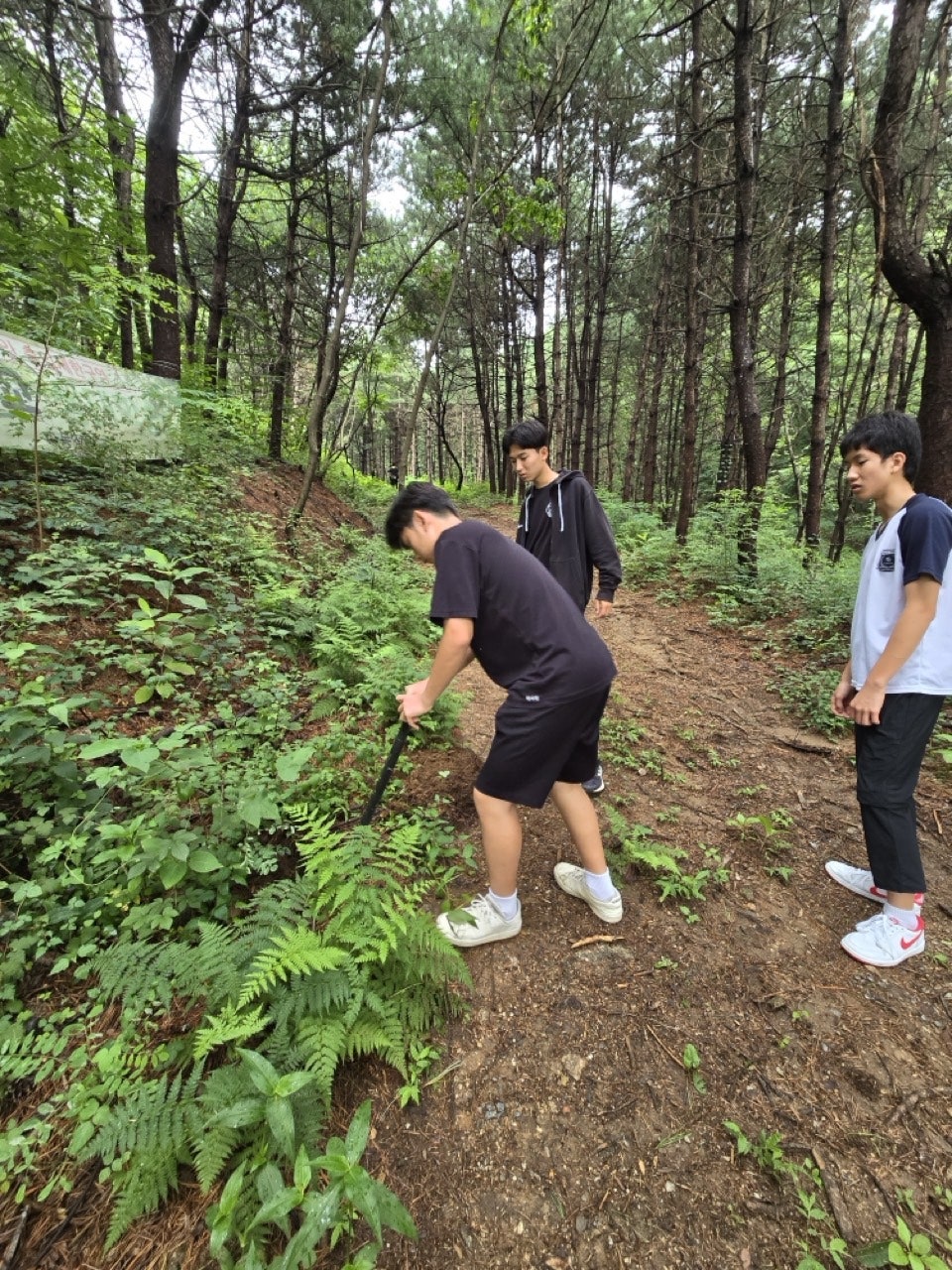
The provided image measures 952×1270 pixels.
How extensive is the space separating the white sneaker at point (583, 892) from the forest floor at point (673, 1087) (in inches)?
2.9

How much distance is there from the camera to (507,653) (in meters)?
2.28

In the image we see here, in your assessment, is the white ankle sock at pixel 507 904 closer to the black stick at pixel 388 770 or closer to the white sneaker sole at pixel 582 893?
the white sneaker sole at pixel 582 893

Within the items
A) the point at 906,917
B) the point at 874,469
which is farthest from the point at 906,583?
the point at 906,917

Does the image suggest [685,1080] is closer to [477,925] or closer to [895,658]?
[477,925]

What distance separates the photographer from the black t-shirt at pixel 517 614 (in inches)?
84.0

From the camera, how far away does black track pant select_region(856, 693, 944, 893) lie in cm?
226

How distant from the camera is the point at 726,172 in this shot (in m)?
9.88

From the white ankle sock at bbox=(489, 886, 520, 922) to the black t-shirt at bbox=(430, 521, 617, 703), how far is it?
40.8 inches

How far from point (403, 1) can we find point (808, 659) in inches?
440

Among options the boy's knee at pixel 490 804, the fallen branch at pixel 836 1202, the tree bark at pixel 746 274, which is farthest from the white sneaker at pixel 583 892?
the tree bark at pixel 746 274

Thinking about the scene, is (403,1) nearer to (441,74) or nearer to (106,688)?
(441,74)

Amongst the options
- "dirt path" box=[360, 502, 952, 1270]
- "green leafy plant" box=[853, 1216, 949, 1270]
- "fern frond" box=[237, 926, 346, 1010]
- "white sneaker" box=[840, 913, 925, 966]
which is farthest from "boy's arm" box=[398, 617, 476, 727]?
"white sneaker" box=[840, 913, 925, 966]

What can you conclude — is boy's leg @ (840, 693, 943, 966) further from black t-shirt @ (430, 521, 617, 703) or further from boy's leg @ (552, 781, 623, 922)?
black t-shirt @ (430, 521, 617, 703)

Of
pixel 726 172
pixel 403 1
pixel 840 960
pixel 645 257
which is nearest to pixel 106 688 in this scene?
pixel 840 960
